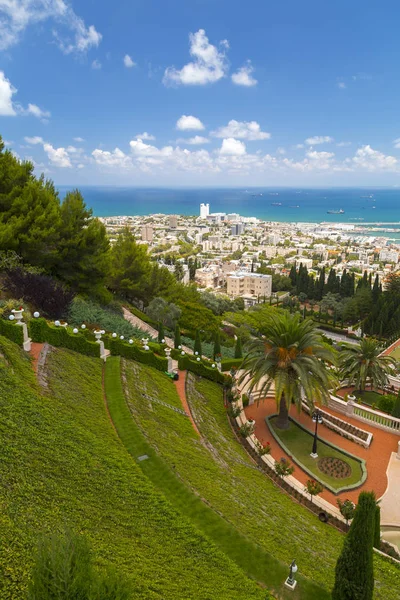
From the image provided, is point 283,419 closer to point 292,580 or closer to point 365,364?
point 365,364

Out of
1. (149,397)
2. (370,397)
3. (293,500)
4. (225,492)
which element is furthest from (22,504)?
(370,397)

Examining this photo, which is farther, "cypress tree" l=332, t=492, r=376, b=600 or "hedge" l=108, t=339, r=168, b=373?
"hedge" l=108, t=339, r=168, b=373

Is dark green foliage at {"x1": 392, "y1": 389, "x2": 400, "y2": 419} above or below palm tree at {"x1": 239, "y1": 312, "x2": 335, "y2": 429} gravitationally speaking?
below

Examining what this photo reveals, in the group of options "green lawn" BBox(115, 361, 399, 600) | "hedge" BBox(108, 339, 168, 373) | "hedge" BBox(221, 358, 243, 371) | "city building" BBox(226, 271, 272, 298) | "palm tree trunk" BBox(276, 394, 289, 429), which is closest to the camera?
"green lawn" BBox(115, 361, 399, 600)

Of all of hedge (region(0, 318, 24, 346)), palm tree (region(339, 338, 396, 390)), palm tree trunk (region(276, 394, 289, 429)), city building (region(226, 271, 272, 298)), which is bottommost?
city building (region(226, 271, 272, 298))

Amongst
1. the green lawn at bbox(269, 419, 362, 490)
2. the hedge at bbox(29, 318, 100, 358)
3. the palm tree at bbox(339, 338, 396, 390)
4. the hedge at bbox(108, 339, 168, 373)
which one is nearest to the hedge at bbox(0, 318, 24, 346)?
the hedge at bbox(29, 318, 100, 358)

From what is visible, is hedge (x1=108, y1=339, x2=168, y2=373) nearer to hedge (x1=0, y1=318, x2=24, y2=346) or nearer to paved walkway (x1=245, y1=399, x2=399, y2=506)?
hedge (x1=0, y1=318, x2=24, y2=346)

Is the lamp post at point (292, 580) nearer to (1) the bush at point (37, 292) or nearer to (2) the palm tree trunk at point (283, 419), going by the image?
(2) the palm tree trunk at point (283, 419)
